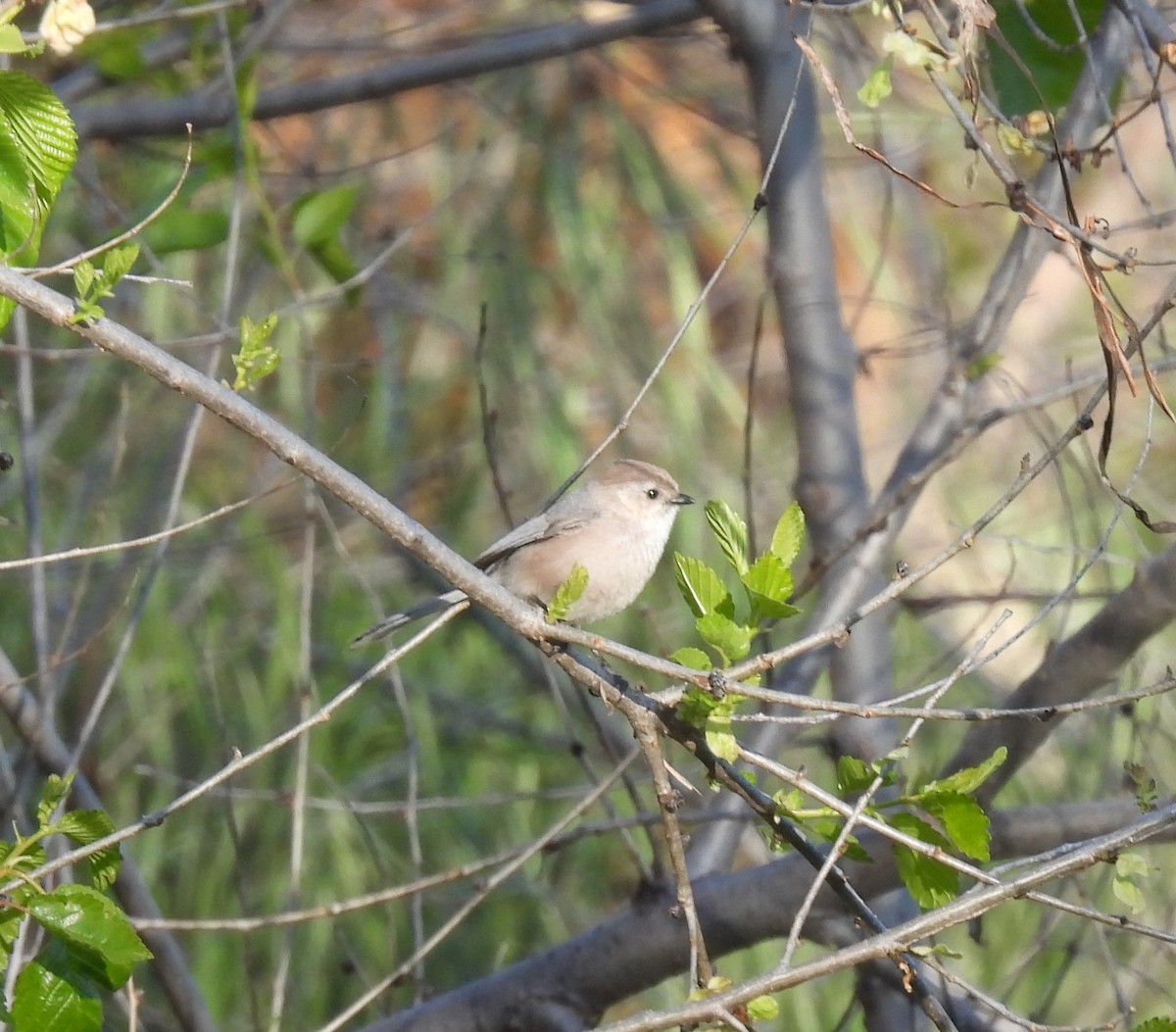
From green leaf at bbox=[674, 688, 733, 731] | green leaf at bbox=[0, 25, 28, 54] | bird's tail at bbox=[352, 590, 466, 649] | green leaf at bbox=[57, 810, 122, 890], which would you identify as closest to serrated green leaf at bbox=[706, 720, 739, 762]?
green leaf at bbox=[674, 688, 733, 731]

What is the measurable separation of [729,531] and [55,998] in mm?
1153

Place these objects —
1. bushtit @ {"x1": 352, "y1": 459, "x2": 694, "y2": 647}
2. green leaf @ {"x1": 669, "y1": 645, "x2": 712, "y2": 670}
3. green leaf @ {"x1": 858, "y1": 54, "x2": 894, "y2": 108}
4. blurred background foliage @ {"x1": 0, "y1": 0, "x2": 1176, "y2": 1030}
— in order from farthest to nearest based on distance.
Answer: blurred background foliage @ {"x1": 0, "y1": 0, "x2": 1176, "y2": 1030}, bushtit @ {"x1": 352, "y1": 459, "x2": 694, "y2": 647}, green leaf @ {"x1": 858, "y1": 54, "x2": 894, "y2": 108}, green leaf @ {"x1": 669, "y1": 645, "x2": 712, "y2": 670}

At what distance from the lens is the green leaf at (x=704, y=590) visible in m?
2.06

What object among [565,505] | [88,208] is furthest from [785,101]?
[88,208]

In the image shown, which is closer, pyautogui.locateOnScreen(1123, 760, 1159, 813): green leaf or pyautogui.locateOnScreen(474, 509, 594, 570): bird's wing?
pyautogui.locateOnScreen(1123, 760, 1159, 813): green leaf

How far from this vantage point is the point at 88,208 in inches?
205

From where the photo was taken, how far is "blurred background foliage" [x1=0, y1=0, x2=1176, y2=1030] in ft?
16.0

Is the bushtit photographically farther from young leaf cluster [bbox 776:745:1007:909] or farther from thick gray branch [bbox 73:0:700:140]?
young leaf cluster [bbox 776:745:1007:909]

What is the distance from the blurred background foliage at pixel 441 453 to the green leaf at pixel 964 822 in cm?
181

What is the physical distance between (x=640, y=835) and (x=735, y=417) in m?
1.86

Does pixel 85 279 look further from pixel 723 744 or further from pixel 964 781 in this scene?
pixel 964 781

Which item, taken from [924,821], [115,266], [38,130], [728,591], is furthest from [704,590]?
[38,130]

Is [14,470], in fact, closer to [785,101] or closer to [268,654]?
[268,654]

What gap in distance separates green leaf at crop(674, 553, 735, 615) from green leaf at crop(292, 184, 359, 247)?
6.10 feet
